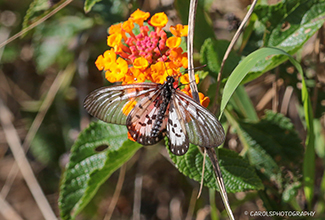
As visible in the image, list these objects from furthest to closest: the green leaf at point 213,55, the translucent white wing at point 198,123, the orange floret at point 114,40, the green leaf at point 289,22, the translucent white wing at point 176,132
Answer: the green leaf at point 213,55
the green leaf at point 289,22
the orange floret at point 114,40
the translucent white wing at point 176,132
the translucent white wing at point 198,123

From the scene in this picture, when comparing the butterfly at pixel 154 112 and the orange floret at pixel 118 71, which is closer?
the butterfly at pixel 154 112

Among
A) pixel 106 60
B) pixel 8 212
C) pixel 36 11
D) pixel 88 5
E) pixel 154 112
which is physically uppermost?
pixel 36 11

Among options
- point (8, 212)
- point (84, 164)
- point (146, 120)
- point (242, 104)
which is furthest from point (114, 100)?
point (8, 212)

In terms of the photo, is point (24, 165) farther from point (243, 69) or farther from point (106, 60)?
point (243, 69)

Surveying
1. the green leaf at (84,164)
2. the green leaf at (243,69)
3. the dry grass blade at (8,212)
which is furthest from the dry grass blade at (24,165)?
the green leaf at (243,69)

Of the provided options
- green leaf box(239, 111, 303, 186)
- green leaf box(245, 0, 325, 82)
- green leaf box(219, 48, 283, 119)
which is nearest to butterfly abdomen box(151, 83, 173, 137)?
green leaf box(219, 48, 283, 119)

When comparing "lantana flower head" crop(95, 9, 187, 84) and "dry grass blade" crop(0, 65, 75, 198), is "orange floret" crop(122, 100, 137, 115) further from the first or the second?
"dry grass blade" crop(0, 65, 75, 198)

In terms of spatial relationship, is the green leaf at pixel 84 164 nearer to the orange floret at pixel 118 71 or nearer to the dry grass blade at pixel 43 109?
the orange floret at pixel 118 71
